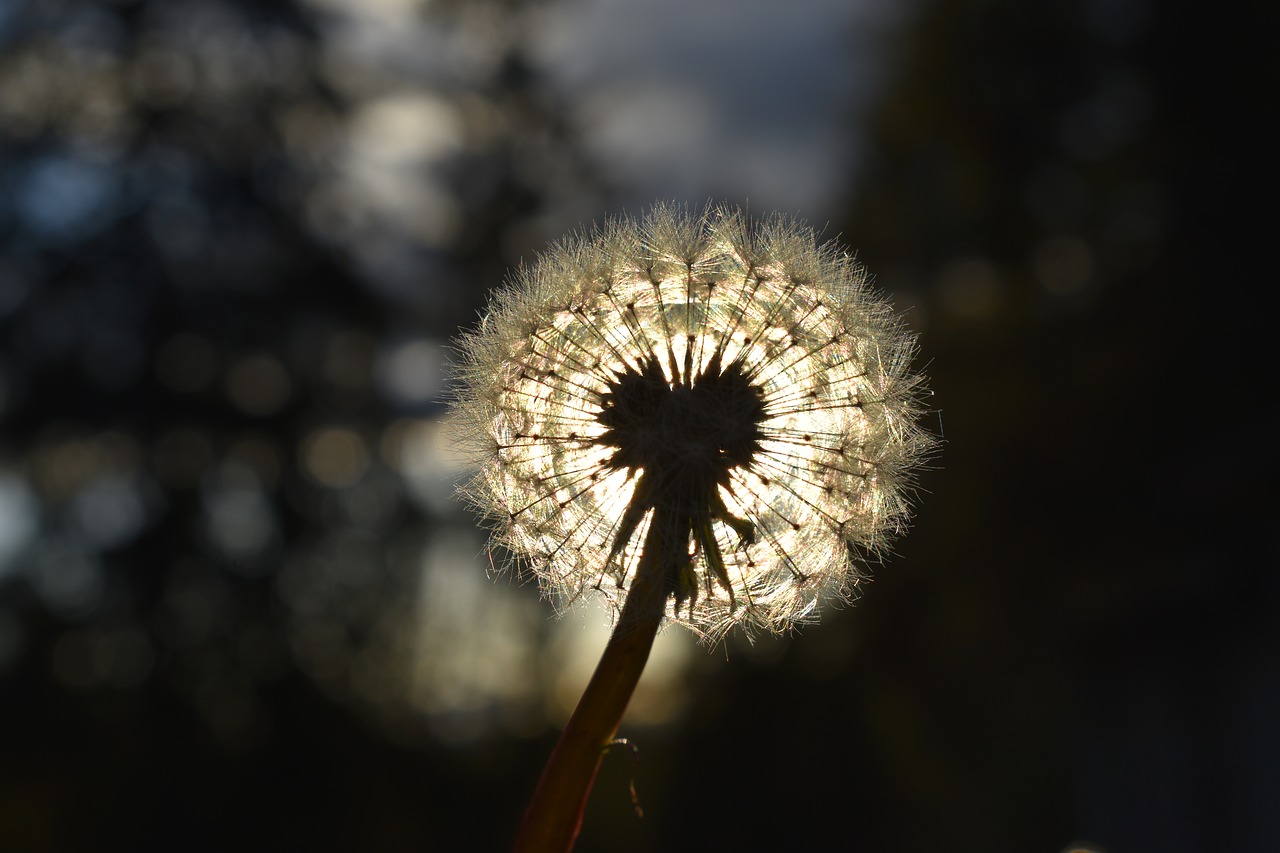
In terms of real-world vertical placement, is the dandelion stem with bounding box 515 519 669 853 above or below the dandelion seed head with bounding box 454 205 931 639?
below

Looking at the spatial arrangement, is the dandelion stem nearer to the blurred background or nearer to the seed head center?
the seed head center

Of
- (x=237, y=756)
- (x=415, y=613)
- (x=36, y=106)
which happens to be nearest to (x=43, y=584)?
(x=237, y=756)

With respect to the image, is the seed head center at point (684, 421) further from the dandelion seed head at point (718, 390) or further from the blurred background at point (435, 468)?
the blurred background at point (435, 468)

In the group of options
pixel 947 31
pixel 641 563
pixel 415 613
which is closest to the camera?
pixel 641 563

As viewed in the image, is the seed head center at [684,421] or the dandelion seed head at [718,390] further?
the dandelion seed head at [718,390]

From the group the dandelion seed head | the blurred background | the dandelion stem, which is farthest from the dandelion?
the blurred background

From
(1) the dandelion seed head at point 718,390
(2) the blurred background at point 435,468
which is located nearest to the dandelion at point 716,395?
(1) the dandelion seed head at point 718,390

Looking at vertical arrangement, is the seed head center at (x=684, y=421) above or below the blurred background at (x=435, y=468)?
below

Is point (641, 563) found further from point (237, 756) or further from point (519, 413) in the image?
point (237, 756)
